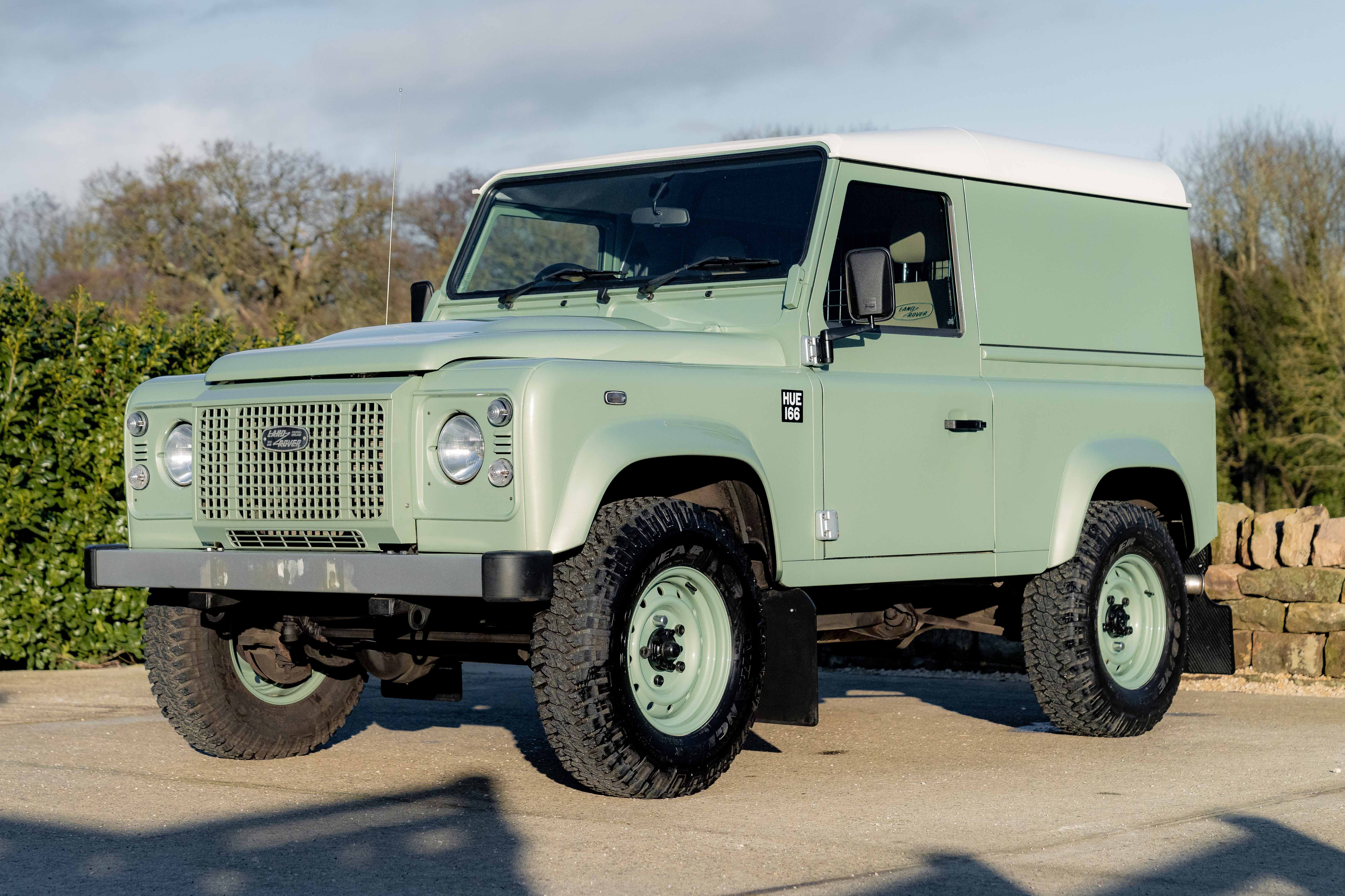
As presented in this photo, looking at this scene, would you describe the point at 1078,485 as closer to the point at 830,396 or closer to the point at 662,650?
the point at 830,396

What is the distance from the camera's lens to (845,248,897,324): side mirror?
5.97 metres

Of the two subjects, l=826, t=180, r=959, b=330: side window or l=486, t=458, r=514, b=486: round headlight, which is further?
l=826, t=180, r=959, b=330: side window

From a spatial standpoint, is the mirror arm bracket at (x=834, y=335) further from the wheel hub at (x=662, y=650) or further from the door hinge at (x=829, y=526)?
the wheel hub at (x=662, y=650)

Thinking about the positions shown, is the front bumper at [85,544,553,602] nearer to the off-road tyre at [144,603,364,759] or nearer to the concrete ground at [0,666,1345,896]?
the off-road tyre at [144,603,364,759]

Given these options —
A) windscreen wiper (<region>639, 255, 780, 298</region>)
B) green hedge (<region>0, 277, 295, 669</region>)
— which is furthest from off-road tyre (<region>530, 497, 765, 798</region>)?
green hedge (<region>0, 277, 295, 669</region>)

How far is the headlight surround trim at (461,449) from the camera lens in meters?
5.16

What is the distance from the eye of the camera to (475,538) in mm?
5141

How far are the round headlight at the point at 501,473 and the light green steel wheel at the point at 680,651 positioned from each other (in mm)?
727

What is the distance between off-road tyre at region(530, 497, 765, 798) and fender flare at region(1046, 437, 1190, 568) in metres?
1.95

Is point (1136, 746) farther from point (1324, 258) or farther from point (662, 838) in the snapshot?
point (1324, 258)

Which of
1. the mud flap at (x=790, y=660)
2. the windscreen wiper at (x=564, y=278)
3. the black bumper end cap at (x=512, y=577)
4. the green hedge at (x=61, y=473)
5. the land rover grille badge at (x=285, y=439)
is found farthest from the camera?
the green hedge at (x=61, y=473)

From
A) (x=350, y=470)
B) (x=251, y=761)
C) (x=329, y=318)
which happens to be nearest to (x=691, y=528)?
(x=350, y=470)

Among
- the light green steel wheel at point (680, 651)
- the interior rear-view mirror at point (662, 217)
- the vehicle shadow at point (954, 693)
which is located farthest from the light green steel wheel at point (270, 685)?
the vehicle shadow at point (954, 693)

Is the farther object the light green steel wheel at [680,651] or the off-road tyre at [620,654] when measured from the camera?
the light green steel wheel at [680,651]
